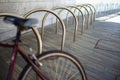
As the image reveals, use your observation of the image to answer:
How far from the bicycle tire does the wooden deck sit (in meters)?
0.33

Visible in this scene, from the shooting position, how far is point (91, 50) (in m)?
4.29

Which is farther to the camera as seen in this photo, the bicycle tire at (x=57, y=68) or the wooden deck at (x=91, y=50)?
the wooden deck at (x=91, y=50)

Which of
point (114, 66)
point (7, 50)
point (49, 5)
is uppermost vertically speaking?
point (49, 5)

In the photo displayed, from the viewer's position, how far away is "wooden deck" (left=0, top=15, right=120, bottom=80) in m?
3.23

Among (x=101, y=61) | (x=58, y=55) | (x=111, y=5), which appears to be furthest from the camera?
(x=111, y=5)

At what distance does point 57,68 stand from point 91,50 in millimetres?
1453

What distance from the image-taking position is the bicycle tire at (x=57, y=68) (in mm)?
1856

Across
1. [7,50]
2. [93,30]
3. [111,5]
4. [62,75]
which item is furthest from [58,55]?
[111,5]

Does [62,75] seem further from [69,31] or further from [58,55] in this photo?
[69,31]

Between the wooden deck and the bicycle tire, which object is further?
the wooden deck

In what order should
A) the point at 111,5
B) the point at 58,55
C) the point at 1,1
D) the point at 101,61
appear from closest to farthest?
the point at 58,55 < the point at 101,61 < the point at 1,1 < the point at 111,5

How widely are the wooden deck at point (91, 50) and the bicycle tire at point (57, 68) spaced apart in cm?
33

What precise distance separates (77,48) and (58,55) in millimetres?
2487

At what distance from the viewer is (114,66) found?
11.4 feet
